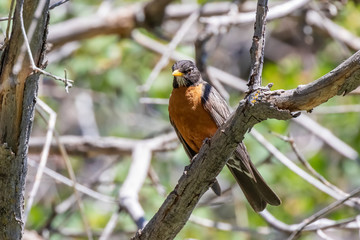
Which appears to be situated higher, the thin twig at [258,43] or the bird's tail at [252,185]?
the bird's tail at [252,185]

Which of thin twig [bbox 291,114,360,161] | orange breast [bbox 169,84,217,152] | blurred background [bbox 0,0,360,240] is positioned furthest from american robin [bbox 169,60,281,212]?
thin twig [bbox 291,114,360,161]

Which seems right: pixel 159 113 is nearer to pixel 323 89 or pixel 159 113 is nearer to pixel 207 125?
pixel 207 125

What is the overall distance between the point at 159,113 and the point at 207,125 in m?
2.24

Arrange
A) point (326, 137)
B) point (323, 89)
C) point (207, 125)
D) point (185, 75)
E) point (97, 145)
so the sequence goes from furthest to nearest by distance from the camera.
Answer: point (97, 145)
point (326, 137)
point (185, 75)
point (207, 125)
point (323, 89)

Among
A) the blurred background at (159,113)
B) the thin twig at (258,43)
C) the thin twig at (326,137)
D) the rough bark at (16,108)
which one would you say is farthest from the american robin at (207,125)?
the rough bark at (16,108)

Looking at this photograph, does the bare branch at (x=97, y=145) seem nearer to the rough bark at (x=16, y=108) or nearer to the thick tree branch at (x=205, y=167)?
the thick tree branch at (x=205, y=167)

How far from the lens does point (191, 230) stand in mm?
5711

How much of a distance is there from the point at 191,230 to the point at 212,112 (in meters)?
2.05

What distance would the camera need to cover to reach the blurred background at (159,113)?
211 inches

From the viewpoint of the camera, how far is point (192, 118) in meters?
4.15

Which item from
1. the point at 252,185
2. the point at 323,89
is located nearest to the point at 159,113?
the point at 252,185

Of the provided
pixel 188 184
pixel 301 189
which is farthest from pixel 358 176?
pixel 188 184

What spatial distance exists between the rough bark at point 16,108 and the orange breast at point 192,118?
5.62ft

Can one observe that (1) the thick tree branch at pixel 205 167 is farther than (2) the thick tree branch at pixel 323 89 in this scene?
Yes
